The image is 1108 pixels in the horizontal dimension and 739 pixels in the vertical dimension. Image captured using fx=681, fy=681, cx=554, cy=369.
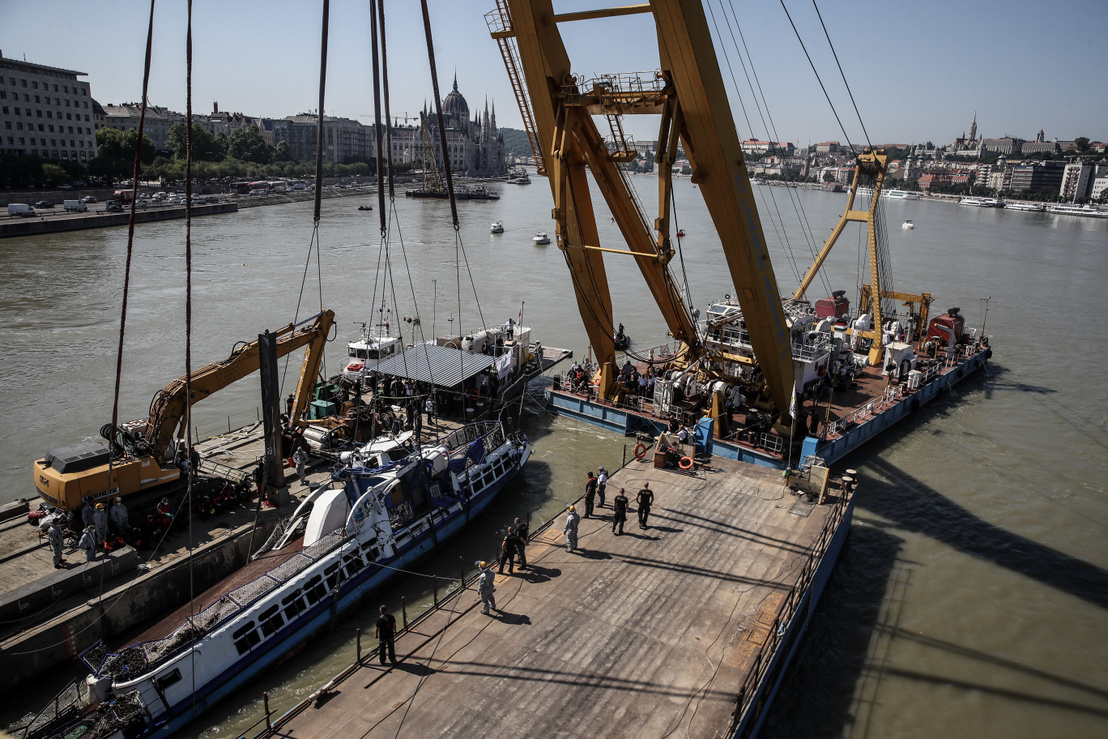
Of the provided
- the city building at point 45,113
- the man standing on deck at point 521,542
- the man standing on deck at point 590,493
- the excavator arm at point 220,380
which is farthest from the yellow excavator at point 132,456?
the city building at point 45,113

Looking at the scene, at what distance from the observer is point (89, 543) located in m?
13.4

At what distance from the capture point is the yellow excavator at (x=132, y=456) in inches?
569

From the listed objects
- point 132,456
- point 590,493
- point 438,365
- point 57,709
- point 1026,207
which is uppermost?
point 1026,207

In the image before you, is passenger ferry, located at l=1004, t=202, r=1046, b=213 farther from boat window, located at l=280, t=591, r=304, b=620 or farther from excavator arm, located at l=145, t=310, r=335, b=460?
boat window, located at l=280, t=591, r=304, b=620

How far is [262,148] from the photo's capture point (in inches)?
5566

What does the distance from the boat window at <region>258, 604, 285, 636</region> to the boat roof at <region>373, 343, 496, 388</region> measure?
1052cm

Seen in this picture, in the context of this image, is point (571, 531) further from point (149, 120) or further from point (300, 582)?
point (149, 120)

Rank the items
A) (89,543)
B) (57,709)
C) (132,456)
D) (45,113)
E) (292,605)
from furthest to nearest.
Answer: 1. (45,113)
2. (132,456)
3. (89,543)
4. (292,605)
5. (57,709)

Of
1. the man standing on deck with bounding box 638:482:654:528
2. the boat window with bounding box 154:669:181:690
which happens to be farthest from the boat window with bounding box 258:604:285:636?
the man standing on deck with bounding box 638:482:654:528

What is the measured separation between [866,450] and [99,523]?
2356 centimetres

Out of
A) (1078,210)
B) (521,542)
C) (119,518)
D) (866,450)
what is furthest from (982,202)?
(119,518)

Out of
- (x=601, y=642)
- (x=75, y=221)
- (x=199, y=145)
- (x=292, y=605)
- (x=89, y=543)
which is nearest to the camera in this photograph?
(x=601, y=642)

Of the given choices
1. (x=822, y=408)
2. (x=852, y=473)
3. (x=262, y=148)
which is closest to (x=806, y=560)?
(x=852, y=473)

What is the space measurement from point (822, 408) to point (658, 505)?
11.2m
